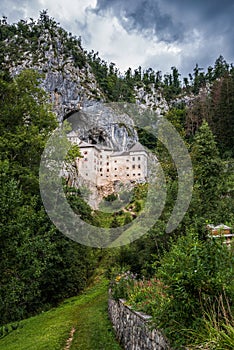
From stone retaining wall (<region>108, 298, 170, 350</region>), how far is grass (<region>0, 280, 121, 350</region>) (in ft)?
1.07

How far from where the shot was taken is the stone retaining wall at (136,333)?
421 centimetres

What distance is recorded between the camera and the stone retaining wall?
4213mm

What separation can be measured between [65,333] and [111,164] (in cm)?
5470

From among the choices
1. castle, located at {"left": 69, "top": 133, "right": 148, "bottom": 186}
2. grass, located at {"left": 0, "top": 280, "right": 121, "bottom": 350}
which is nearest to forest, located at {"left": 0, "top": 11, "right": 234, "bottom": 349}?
grass, located at {"left": 0, "top": 280, "right": 121, "bottom": 350}

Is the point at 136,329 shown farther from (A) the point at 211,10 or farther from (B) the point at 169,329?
(A) the point at 211,10

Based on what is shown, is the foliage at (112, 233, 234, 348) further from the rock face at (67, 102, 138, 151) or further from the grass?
the rock face at (67, 102, 138, 151)

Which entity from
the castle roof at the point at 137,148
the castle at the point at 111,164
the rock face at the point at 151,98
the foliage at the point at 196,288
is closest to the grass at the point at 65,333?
the foliage at the point at 196,288

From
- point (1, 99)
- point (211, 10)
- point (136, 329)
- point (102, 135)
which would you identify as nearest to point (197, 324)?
point (136, 329)

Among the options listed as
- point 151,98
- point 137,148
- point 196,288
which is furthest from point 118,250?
point 151,98

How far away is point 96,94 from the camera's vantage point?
229 feet

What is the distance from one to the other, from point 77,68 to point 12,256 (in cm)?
6863

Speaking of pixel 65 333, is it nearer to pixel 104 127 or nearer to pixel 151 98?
pixel 104 127

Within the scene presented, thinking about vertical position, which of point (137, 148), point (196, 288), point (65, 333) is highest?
point (137, 148)

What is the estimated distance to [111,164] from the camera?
62.8m
